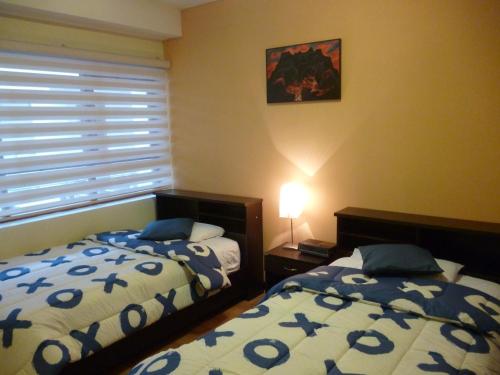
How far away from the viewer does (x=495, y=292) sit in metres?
2.27

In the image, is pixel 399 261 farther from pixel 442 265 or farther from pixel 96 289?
pixel 96 289

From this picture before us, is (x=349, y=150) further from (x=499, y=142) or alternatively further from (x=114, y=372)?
(x=114, y=372)

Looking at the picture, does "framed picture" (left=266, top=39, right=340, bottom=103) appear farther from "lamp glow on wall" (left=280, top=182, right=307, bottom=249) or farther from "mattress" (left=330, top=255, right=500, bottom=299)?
"mattress" (left=330, top=255, right=500, bottom=299)

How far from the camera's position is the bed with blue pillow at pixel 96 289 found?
2111 millimetres

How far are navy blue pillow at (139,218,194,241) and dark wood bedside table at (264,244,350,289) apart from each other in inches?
28.5

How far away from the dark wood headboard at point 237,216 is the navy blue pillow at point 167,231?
1.22ft

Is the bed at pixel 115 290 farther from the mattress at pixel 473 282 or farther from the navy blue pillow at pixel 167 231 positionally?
the mattress at pixel 473 282

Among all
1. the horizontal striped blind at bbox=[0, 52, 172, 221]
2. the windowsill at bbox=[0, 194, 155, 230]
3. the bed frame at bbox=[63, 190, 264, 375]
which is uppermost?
the horizontal striped blind at bbox=[0, 52, 172, 221]

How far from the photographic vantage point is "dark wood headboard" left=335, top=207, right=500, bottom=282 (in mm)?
2645

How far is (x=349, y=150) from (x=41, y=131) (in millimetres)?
2494

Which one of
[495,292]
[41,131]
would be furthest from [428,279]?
[41,131]

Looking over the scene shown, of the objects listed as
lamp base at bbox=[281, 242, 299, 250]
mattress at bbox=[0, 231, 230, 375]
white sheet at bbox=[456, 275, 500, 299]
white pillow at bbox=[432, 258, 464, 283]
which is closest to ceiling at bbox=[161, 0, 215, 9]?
mattress at bbox=[0, 231, 230, 375]

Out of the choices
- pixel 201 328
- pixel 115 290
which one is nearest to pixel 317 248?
pixel 201 328

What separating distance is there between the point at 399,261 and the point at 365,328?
2.06 feet
